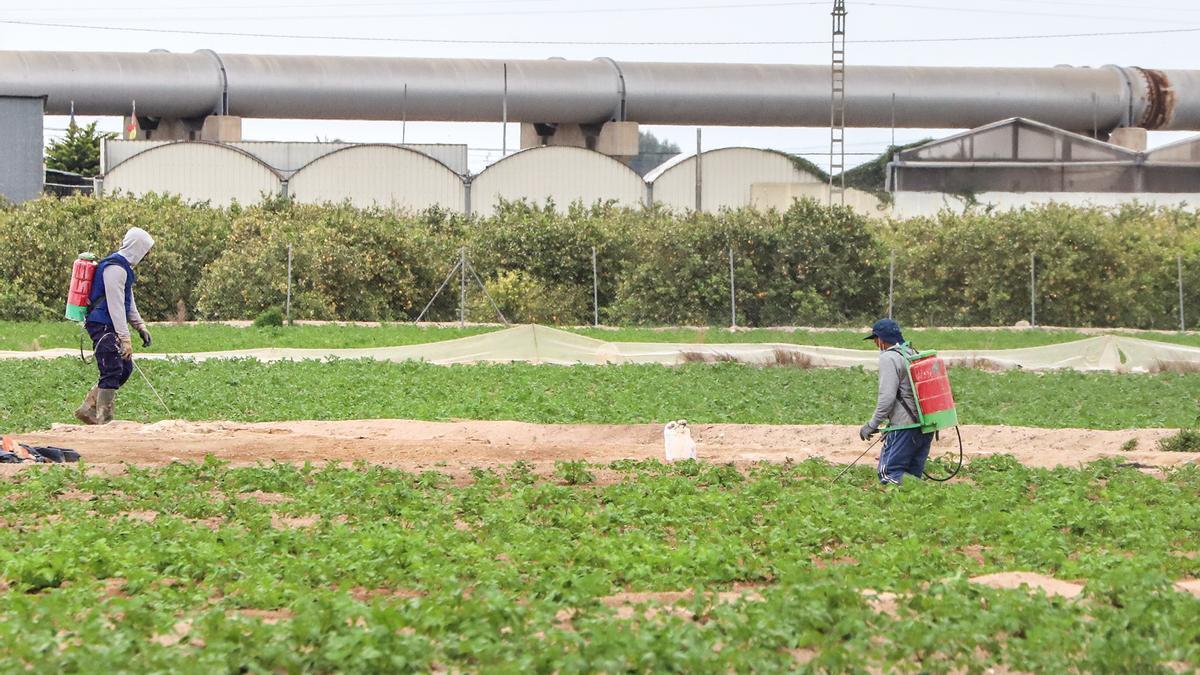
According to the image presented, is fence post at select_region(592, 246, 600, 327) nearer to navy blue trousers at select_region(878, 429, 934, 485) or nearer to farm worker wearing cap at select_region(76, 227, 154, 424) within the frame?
farm worker wearing cap at select_region(76, 227, 154, 424)

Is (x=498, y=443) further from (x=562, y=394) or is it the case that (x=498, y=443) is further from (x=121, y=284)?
(x=562, y=394)

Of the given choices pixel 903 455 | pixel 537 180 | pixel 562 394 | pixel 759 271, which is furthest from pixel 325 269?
pixel 903 455

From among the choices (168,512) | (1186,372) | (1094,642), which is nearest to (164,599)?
(168,512)

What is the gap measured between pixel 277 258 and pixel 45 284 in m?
5.73

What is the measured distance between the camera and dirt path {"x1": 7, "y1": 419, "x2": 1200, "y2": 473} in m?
14.4

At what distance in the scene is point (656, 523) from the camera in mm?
10523

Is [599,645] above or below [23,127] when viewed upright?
below

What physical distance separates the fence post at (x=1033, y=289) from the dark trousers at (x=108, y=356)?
83.8 feet

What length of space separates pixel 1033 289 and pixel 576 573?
30.8 meters

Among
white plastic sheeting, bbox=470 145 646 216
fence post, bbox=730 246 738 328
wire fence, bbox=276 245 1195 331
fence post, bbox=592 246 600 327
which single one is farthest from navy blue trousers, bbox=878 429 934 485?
white plastic sheeting, bbox=470 145 646 216

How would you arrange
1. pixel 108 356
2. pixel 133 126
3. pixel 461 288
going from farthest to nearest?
pixel 133 126 → pixel 461 288 → pixel 108 356

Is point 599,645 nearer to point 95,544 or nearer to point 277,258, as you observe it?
point 95,544

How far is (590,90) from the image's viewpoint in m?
50.2

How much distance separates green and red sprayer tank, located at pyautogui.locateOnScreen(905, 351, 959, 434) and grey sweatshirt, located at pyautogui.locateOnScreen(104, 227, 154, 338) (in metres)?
7.89
